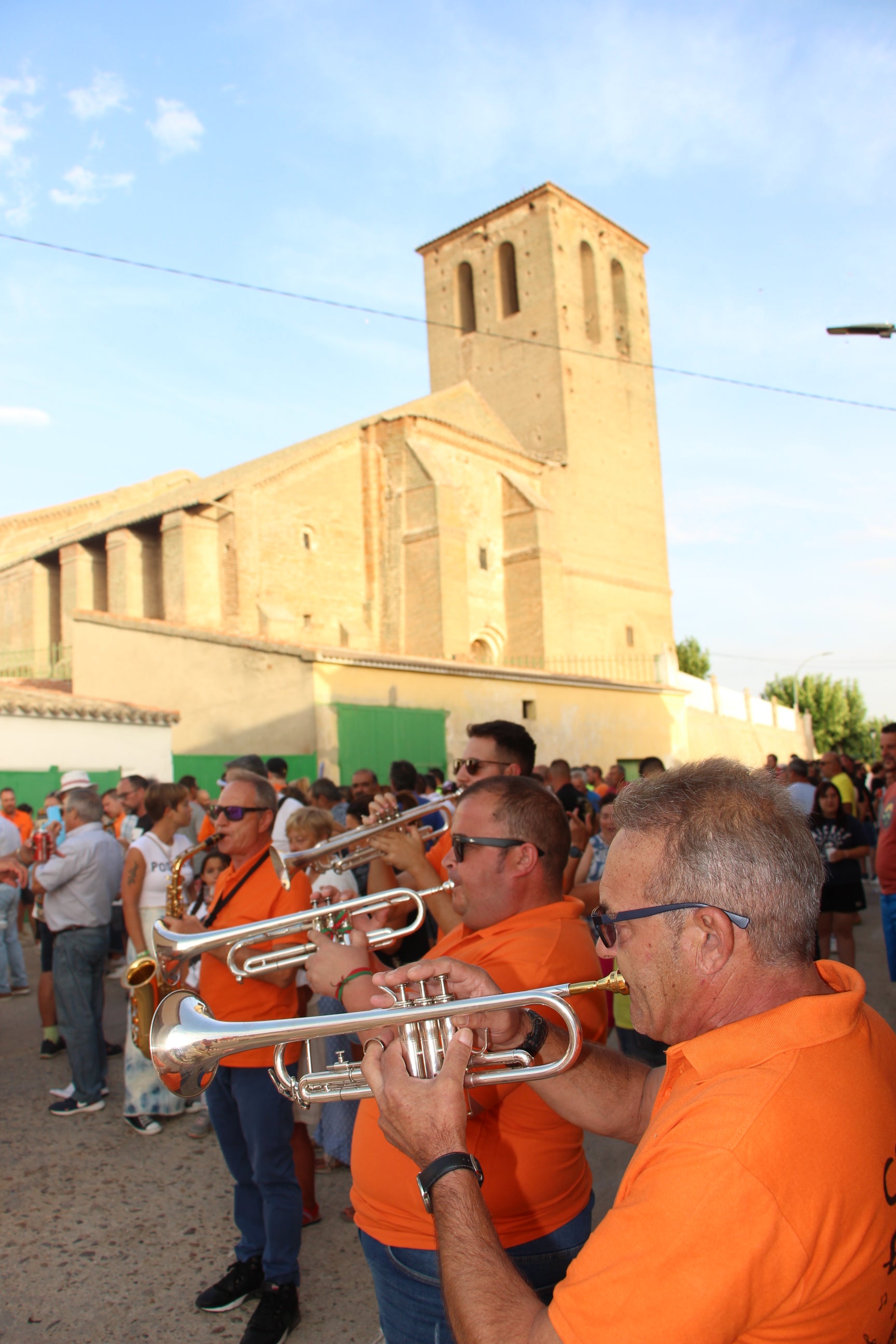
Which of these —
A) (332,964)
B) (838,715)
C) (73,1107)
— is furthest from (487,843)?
(838,715)

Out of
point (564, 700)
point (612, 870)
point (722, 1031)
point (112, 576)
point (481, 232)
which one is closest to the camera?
point (722, 1031)

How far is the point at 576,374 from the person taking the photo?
113 feet

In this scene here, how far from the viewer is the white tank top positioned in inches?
204

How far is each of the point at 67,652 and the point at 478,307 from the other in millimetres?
20811

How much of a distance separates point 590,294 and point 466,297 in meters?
5.02

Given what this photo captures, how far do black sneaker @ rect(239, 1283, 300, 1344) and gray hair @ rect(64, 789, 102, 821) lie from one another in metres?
3.15

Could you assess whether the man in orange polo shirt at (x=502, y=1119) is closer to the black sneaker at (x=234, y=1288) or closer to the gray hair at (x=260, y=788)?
the gray hair at (x=260, y=788)

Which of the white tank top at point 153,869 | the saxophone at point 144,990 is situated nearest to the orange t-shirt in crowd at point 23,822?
the white tank top at point 153,869

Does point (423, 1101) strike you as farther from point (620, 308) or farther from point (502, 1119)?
point (620, 308)

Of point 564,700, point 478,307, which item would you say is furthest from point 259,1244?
point 478,307

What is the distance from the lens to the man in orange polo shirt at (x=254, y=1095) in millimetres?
3111

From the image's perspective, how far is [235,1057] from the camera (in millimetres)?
3141

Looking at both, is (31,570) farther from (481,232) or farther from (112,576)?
(481,232)

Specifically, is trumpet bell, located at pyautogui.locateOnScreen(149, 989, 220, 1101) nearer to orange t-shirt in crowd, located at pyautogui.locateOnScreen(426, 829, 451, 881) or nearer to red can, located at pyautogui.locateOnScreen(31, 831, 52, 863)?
orange t-shirt in crowd, located at pyautogui.locateOnScreen(426, 829, 451, 881)
